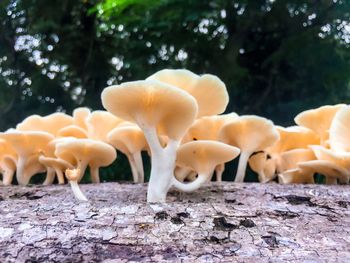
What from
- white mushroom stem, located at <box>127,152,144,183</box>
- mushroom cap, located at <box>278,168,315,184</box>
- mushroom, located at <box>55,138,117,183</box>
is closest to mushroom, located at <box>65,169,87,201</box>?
mushroom, located at <box>55,138,117,183</box>

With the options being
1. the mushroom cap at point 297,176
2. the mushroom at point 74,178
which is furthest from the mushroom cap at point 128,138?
the mushroom cap at point 297,176

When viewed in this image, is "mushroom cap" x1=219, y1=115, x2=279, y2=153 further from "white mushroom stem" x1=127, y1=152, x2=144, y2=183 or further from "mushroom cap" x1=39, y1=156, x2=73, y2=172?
"mushroom cap" x1=39, y1=156, x2=73, y2=172

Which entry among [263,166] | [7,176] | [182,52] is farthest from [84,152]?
[182,52]

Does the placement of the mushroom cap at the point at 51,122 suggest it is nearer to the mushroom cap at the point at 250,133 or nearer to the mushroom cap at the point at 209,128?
the mushroom cap at the point at 209,128

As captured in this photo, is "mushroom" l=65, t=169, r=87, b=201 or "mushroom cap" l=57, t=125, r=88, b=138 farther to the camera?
"mushroom cap" l=57, t=125, r=88, b=138

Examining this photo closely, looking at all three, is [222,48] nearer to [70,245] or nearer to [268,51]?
[268,51]

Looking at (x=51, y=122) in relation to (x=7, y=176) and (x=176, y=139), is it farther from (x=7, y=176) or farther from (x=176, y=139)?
(x=176, y=139)
